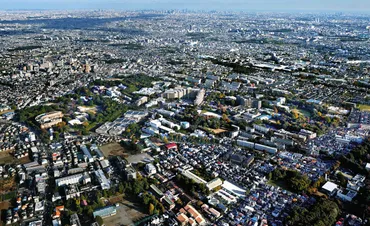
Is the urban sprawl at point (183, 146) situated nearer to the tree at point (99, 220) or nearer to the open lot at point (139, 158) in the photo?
the open lot at point (139, 158)

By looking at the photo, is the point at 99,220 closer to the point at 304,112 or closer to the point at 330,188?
the point at 330,188

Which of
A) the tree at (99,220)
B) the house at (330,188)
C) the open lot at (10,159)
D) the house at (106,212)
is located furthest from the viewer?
the open lot at (10,159)

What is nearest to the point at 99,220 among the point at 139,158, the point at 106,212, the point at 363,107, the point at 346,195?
the point at 106,212

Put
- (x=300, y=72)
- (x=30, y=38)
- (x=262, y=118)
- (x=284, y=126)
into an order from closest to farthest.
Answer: (x=284, y=126)
(x=262, y=118)
(x=300, y=72)
(x=30, y=38)

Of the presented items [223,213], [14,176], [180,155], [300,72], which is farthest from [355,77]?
[14,176]

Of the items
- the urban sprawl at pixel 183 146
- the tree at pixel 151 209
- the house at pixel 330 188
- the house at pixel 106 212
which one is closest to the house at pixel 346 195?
the urban sprawl at pixel 183 146

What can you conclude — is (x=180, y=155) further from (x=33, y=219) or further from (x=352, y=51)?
(x=352, y=51)

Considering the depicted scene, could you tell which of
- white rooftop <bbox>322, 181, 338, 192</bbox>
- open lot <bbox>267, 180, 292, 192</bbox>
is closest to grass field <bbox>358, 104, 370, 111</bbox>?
white rooftop <bbox>322, 181, 338, 192</bbox>
